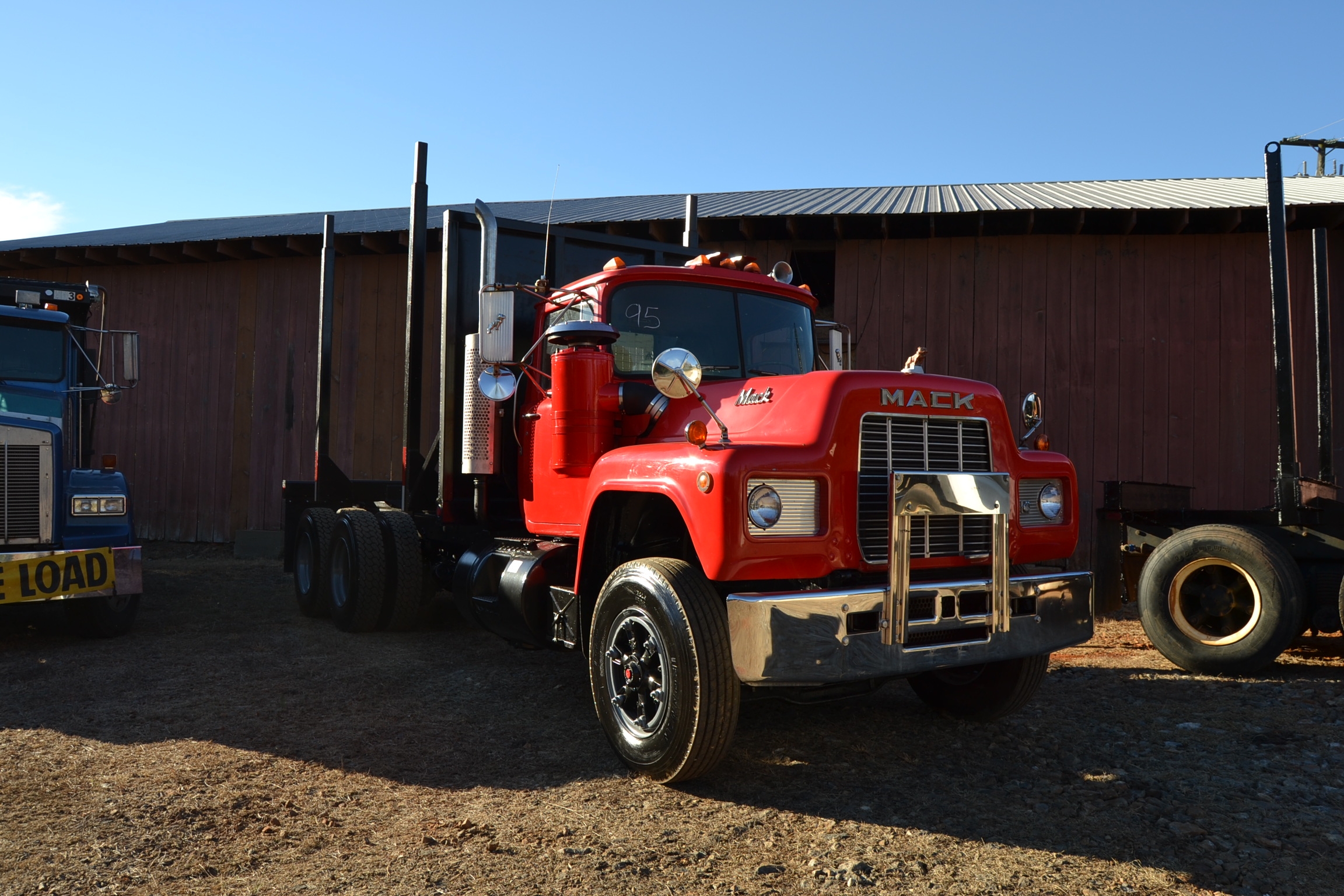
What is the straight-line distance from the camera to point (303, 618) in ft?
26.7

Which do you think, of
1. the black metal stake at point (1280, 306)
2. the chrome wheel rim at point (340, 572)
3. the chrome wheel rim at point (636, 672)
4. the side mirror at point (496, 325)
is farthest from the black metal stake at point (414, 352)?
the black metal stake at point (1280, 306)

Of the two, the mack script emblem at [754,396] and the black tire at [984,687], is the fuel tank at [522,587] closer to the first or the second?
the mack script emblem at [754,396]

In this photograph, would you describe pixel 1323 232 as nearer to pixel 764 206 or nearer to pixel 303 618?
pixel 764 206

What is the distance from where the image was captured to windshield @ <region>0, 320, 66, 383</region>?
7.60 meters

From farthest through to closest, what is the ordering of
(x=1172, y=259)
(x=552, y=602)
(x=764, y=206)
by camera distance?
(x=764, y=206), (x=1172, y=259), (x=552, y=602)

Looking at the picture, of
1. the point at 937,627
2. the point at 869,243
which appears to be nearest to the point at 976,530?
the point at 937,627

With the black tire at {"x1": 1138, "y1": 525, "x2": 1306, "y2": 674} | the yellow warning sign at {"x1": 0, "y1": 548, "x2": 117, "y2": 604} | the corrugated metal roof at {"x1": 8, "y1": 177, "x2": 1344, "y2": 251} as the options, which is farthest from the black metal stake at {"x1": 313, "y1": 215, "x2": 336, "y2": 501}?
the black tire at {"x1": 1138, "y1": 525, "x2": 1306, "y2": 674}

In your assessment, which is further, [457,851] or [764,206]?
[764,206]

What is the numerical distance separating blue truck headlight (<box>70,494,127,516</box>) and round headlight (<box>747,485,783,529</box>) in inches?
226

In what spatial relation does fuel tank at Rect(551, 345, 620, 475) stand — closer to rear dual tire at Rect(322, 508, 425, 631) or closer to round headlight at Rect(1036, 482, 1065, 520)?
round headlight at Rect(1036, 482, 1065, 520)

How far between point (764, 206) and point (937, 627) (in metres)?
9.38

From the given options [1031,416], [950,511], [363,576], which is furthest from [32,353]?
[1031,416]

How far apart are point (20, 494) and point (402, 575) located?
8.98 feet

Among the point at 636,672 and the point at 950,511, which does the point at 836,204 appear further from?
the point at 636,672
